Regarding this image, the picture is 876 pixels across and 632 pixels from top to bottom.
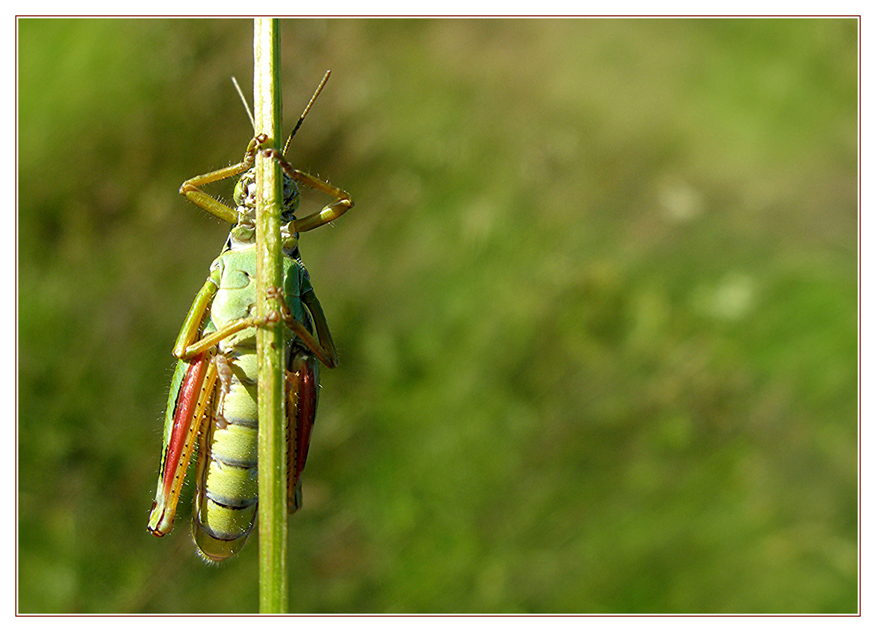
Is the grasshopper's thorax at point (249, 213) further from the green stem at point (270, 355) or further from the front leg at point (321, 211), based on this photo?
the green stem at point (270, 355)

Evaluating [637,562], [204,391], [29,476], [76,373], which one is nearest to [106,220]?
[76,373]

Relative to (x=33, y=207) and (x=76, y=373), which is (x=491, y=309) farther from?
(x=33, y=207)

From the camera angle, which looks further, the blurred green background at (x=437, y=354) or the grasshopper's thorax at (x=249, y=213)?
the blurred green background at (x=437, y=354)

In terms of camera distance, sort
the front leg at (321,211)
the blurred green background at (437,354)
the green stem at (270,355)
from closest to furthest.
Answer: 1. the green stem at (270,355)
2. the front leg at (321,211)
3. the blurred green background at (437,354)

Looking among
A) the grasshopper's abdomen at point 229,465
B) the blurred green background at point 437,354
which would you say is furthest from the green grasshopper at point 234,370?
the blurred green background at point 437,354

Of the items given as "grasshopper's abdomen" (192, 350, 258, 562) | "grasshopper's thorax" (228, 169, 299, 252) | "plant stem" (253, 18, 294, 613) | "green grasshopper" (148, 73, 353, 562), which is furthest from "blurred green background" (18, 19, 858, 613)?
"plant stem" (253, 18, 294, 613)

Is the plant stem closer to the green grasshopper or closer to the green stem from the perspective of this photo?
the green stem

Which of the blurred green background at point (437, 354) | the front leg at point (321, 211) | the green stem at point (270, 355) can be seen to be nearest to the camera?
the green stem at point (270, 355)

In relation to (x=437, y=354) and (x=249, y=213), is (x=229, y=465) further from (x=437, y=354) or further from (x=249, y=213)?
(x=437, y=354)
